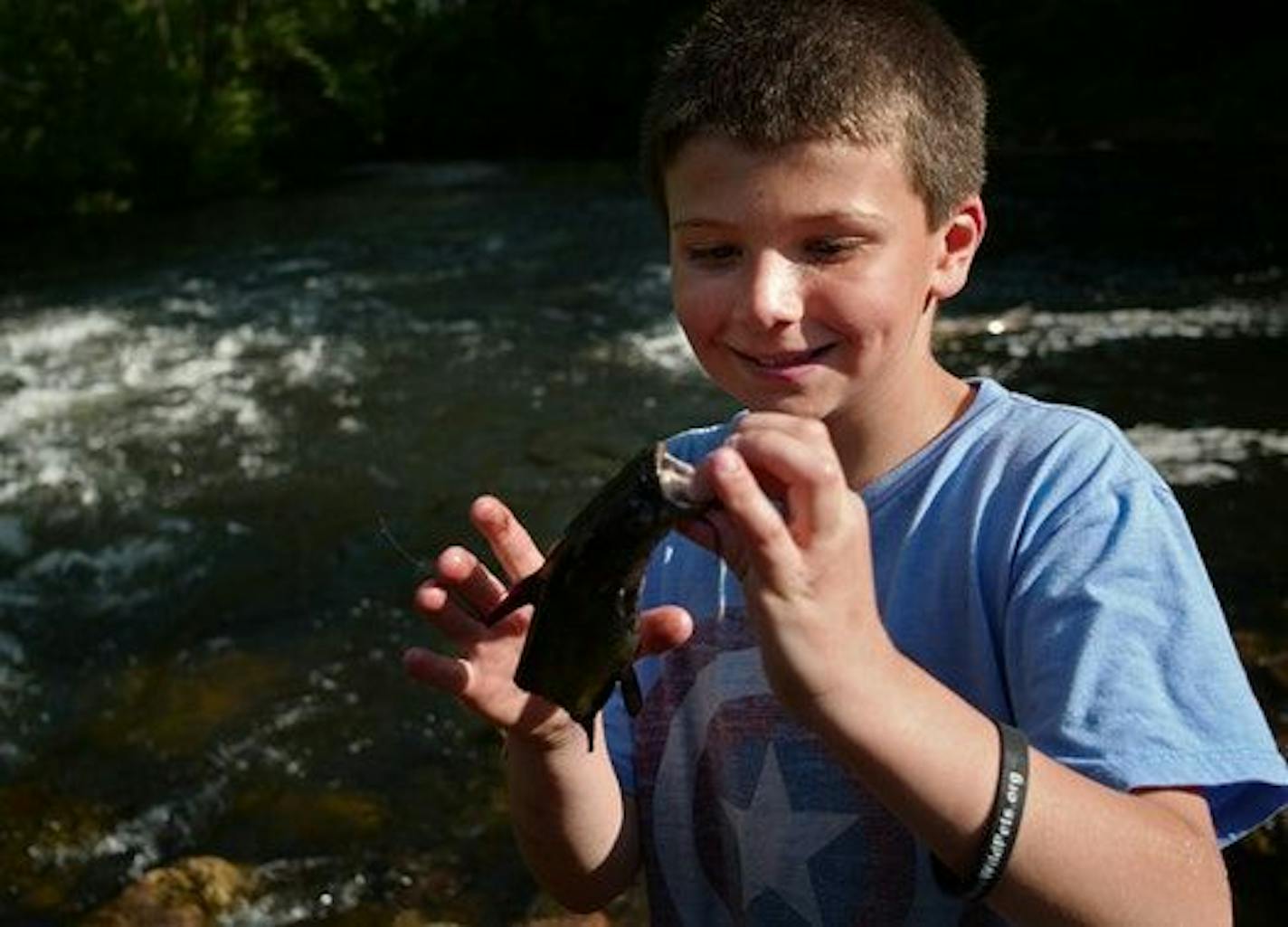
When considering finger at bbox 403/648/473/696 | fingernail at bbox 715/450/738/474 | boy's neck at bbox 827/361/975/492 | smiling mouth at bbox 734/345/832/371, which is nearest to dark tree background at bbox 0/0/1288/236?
boy's neck at bbox 827/361/975/492

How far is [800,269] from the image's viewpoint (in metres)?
1.96

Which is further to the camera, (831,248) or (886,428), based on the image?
(886,428)

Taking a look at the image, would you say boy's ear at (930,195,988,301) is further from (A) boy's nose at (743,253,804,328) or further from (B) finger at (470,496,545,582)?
(B) finger at (470,496,545,582)

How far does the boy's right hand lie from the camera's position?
6.50ft

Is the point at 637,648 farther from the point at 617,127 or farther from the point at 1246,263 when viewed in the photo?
the point at 617,127

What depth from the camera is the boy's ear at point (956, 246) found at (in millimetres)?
2145

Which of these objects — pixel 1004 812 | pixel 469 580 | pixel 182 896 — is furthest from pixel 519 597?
pixel 182 896

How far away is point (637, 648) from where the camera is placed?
1.92m

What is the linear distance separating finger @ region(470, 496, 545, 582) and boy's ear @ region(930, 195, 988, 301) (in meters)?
0.62

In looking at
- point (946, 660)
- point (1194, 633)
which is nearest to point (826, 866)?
point (946, 660)

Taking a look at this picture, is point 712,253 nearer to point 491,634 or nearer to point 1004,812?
point 491,634

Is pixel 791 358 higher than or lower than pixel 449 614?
higher

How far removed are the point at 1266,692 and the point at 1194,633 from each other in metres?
3.36

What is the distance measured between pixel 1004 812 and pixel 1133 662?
275 mm
